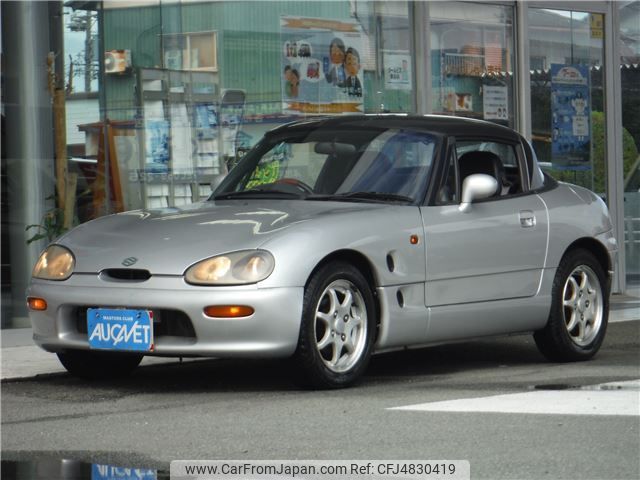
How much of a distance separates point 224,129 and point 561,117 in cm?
380

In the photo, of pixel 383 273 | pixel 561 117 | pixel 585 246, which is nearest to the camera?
pixel 383 273

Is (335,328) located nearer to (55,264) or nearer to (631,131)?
(55,264)

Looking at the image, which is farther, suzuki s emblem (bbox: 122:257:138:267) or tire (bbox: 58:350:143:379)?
tire (bbox: 58:350:143:379)

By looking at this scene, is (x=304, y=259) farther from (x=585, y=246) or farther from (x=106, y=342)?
(x=585, y=246)

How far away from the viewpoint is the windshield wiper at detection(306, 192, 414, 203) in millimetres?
8008

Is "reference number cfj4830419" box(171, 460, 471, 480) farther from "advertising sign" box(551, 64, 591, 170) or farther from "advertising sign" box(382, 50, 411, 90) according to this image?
"advertising sign" box(551, 64, 591, 170)

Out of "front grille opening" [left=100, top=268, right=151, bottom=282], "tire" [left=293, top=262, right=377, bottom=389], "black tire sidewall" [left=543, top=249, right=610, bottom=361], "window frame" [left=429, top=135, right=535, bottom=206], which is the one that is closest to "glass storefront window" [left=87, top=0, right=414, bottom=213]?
"window frame" [left=429, top=135, right=535, bottom=206]

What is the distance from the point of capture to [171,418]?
6.42m

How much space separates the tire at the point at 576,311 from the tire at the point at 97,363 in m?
2.43

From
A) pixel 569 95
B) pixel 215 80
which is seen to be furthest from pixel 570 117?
pixel 215 80

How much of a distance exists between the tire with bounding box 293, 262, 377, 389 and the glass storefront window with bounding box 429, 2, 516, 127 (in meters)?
6.39

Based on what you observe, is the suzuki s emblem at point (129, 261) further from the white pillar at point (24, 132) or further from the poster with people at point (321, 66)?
the poster with people at point (321, 66)

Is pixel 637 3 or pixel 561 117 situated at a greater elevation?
pixel 637 3

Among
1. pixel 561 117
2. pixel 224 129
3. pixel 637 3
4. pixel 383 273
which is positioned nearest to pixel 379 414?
pixel 383 273
